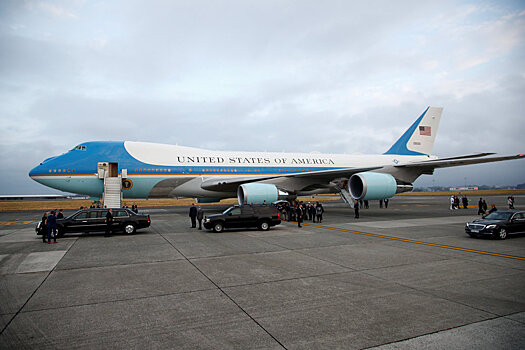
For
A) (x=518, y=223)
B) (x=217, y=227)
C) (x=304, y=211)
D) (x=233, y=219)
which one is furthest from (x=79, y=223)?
(x=518, y=223)

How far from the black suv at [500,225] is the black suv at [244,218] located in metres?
8.55

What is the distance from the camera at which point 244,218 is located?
52.0ft

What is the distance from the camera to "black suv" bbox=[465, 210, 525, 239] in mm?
12508

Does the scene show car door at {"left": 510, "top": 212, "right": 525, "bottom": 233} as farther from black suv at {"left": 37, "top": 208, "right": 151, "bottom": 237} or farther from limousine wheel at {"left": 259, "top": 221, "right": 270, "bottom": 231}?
black suv at {"left": 37, "top": 208, "right": 151, "bottom": 237}

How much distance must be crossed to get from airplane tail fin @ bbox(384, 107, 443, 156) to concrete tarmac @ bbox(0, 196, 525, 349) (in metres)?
23.0

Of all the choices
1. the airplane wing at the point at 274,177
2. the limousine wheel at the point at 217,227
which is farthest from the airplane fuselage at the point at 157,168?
the limousine wheel at the point at 217,227

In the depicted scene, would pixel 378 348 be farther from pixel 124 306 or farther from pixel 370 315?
pixel 124 306

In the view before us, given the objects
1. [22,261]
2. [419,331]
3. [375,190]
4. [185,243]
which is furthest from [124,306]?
[375,190]

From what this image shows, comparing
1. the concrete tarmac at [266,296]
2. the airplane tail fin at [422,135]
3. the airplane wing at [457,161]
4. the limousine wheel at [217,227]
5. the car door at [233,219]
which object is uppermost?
the airplane tail fin at [422,135]

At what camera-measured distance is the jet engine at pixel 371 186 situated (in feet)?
67.5

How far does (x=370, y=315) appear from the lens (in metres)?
5.28

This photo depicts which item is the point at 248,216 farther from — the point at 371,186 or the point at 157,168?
the point at 157,168

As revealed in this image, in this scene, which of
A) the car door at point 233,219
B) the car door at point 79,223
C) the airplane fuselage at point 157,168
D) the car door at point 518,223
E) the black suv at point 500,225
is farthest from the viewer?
the airplane fuselage at point 157,168

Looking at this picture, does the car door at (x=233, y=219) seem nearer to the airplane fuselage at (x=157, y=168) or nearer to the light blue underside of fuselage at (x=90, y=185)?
the airplane fuselage at (x=157, y=168)
